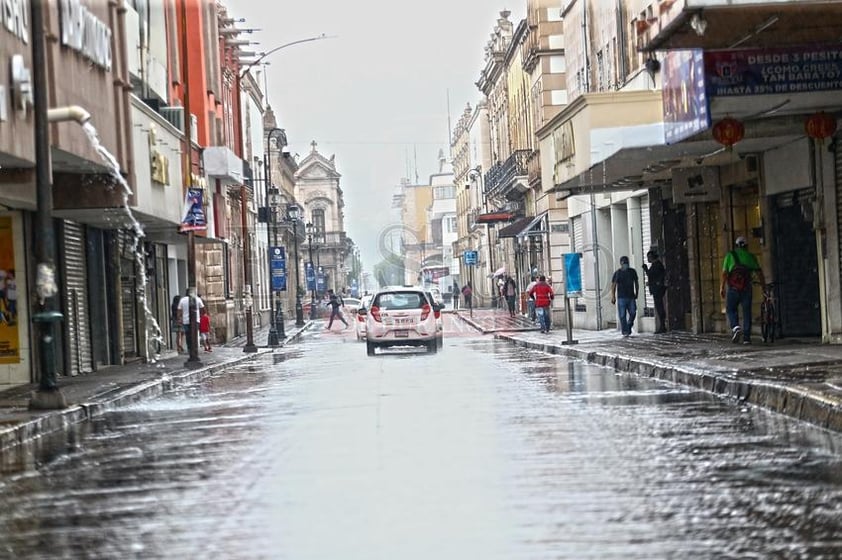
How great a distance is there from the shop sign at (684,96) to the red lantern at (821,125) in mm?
1920

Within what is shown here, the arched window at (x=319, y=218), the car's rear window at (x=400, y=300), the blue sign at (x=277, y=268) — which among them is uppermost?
the arched window at (x=319, y=218)

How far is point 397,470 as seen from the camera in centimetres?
1081

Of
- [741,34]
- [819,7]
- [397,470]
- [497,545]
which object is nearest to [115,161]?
[741,34]

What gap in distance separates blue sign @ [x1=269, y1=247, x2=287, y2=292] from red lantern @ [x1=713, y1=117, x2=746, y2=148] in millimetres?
35037

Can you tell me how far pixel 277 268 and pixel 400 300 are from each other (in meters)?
23.0

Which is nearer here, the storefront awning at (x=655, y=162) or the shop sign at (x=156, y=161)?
the storefront awning at (x=655, y=162)

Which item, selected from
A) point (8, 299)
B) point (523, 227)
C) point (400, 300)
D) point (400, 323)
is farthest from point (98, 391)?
point (523, 227)

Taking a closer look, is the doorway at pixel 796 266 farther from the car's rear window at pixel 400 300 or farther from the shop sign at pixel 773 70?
the car's rear window at pixel 400 300

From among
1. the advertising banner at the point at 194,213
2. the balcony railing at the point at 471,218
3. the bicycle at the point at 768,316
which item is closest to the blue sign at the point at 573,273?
the advertising banner at the point at 194,213

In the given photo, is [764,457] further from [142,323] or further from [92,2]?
[142,323]

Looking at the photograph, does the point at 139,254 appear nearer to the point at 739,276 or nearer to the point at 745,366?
the point at 739,276

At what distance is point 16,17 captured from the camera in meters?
19.5

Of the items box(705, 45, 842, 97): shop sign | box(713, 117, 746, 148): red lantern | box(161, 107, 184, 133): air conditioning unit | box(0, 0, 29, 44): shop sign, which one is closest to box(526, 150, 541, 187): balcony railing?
box(161, 107, 184, 133): air conditioning unit

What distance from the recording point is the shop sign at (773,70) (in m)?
19.9
